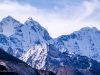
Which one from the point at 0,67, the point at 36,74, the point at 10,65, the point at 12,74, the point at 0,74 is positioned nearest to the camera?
the point at 0,74

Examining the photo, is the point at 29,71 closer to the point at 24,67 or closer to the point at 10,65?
the point at 24,67

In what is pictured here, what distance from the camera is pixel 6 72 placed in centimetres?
11925

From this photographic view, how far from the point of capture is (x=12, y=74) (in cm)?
12419

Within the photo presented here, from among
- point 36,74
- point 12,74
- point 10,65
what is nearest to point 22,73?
point 10,65

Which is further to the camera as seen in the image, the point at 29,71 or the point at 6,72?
the point at 29,71

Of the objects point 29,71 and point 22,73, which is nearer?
point 22,73

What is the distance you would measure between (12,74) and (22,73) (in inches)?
1728

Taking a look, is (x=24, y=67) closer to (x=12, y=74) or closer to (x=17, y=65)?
(x=17, y=65)

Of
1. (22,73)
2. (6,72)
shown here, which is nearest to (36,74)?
(22,73)

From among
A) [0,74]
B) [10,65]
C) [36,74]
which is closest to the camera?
[0,74]

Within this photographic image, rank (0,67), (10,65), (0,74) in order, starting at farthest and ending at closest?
(10,65) → (0,67) → (0,74)

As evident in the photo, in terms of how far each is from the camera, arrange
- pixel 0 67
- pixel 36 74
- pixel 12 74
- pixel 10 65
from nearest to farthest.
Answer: pixel 12 74 → pixel 0 67 → pixel 10 65 → pixel 36 74

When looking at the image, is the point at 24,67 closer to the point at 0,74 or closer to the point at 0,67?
the point at 0,67

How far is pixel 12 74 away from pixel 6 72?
530 cm
